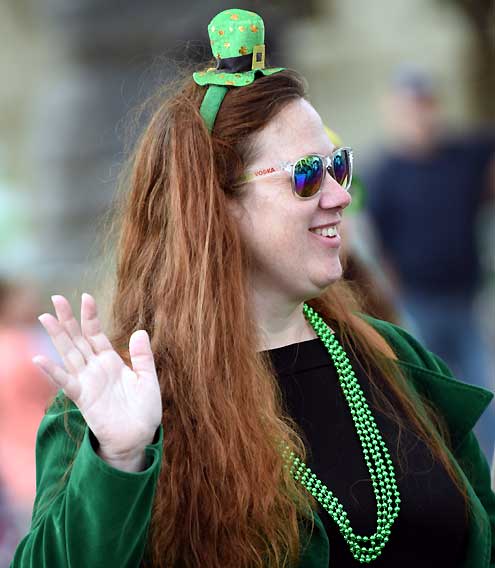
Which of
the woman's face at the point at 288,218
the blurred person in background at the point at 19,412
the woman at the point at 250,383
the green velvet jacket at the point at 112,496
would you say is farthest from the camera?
the blurred person in background at the point at 19,412

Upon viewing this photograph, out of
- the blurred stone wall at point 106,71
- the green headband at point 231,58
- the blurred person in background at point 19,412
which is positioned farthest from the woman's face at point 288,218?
the blurred stone wall at point 106,71

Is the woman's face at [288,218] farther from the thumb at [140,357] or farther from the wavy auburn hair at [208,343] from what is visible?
the thumb at [140,357]

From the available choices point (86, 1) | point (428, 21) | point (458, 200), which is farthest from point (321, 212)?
point (428, 21)

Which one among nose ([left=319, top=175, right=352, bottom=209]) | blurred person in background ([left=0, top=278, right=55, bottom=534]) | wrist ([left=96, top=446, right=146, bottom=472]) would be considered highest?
nose ([left=319, top=175, right=352, bottom=209])

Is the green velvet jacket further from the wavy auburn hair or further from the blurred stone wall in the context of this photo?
the blurred stone wall

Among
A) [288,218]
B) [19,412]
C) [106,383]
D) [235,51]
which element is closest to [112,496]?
[106,383]

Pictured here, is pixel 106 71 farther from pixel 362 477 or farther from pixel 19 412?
pixel 362 477

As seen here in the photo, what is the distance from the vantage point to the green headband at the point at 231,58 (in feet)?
9.39

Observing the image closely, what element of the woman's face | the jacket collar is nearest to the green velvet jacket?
the jacket collar

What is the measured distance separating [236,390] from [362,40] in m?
8.22

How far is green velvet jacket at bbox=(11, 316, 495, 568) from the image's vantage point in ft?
7.64

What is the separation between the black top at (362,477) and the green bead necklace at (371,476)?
13 millimetres

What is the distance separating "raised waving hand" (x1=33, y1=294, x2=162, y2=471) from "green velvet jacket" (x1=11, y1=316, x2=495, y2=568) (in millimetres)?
40

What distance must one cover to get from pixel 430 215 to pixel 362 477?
467 cm
